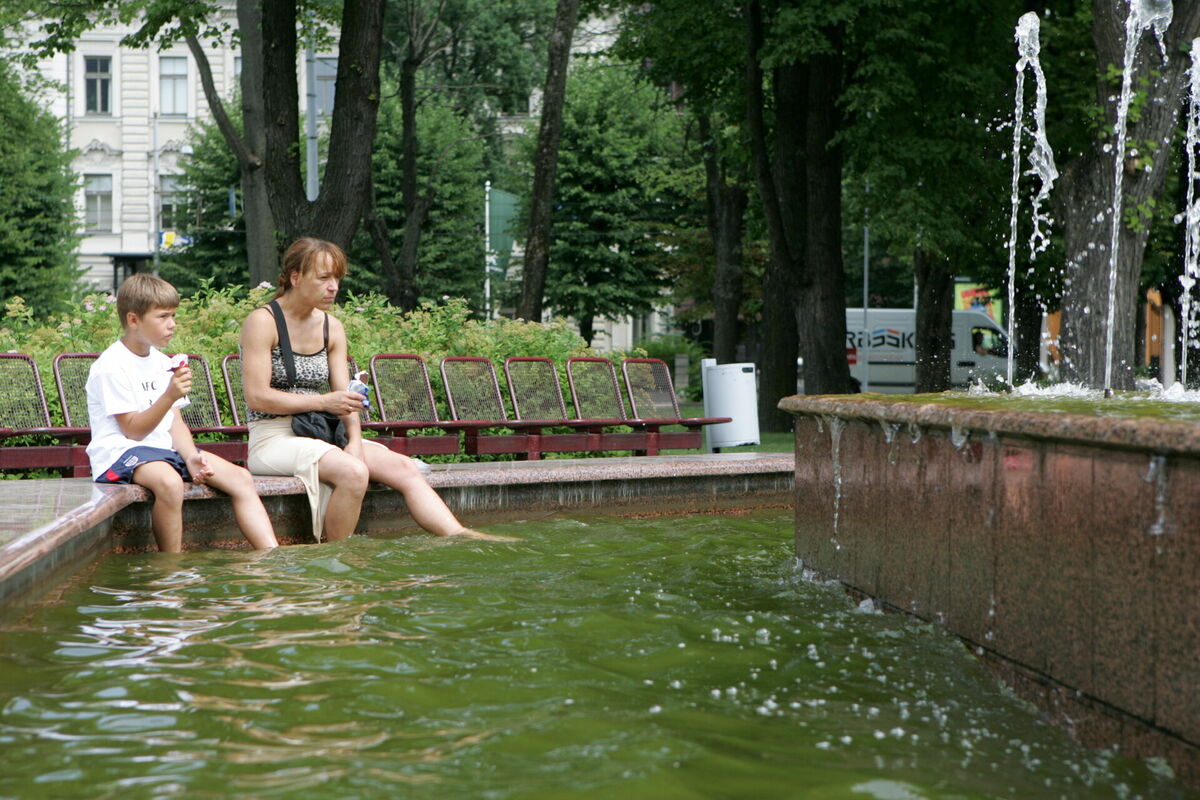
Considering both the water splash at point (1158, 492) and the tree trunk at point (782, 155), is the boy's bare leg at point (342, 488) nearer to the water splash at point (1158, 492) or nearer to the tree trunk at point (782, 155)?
the water splash at point (1158, 492)

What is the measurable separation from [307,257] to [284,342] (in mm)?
496

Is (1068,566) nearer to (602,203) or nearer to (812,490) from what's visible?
(812,490)

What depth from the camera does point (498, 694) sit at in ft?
14.7

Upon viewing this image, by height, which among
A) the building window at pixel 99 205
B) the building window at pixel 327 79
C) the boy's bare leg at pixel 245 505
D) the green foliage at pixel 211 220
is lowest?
the boy's bare leg at pixel 245 505

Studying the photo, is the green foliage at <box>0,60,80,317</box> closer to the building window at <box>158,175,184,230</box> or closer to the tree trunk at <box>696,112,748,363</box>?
the building window at <box>158,175,184,230</box>

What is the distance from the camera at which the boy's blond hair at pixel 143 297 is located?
7102mm

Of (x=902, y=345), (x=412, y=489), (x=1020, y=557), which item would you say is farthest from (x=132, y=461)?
(x=902, y=345)

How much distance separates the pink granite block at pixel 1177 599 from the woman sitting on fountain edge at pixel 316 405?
4.48m

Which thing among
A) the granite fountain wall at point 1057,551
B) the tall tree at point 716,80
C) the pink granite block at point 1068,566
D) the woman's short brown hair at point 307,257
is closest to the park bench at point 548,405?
the woman's short brown hair at point 307,257

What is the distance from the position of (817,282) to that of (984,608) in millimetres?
14505

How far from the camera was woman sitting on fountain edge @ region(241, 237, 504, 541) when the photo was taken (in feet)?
24.3

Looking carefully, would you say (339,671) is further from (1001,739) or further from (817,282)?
Answer: (817,282)

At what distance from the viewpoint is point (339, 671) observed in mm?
4734

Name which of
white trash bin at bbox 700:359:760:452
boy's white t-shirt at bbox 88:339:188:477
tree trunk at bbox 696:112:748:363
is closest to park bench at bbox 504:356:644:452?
white trash bin at bbox 700:359:760:452
